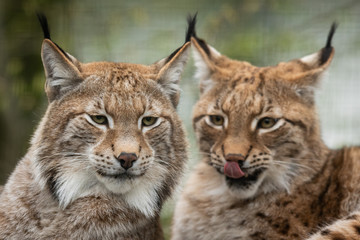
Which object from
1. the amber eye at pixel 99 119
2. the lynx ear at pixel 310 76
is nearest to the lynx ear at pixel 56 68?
the amber eye at pixel 99 119

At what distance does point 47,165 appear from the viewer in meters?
4.12

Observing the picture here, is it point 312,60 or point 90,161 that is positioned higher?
point 312,60

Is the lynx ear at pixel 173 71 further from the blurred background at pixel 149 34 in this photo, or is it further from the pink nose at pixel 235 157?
the blurred background at pixel 149 34

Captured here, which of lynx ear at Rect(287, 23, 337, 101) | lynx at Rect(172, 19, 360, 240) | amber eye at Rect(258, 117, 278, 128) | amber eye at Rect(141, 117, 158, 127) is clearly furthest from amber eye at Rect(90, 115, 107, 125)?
lynx ear at Rect(287, 23, 337, 101)

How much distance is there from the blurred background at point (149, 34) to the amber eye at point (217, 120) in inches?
109

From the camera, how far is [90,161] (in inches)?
156

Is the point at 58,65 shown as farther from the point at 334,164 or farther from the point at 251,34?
the point at 251,34

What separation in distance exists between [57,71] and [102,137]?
0.57m

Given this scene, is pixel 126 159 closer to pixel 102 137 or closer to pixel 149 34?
pixel 102 137

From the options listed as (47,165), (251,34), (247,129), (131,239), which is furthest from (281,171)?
(251,34)

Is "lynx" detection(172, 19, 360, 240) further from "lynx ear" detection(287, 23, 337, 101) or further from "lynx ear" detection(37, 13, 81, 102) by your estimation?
"lynx ear" detection(37, 13, 81, 102)

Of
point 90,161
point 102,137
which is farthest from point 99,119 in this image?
point 90,161

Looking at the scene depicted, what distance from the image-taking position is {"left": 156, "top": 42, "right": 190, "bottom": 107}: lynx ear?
4.46 m

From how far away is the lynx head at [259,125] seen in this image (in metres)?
4.90
